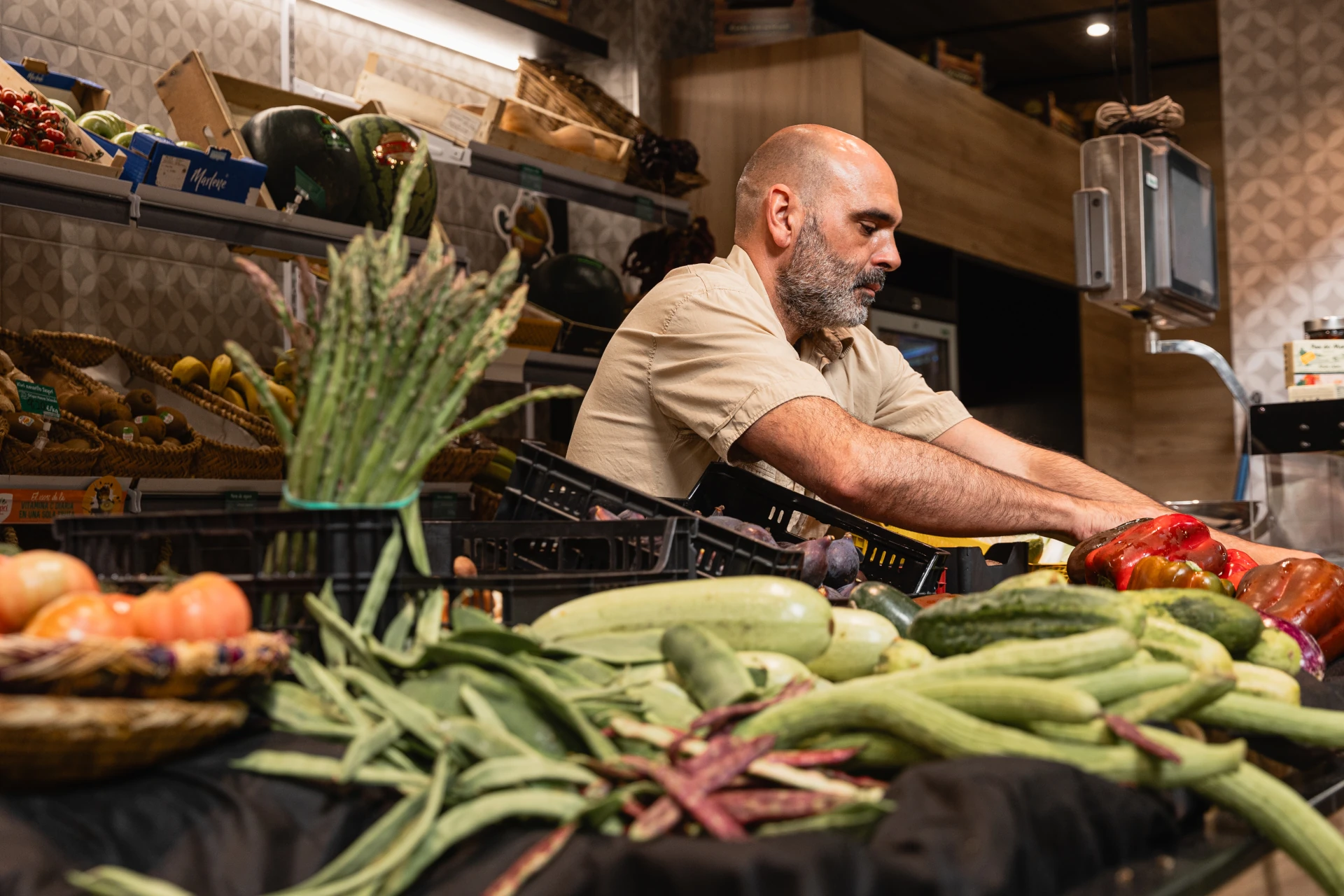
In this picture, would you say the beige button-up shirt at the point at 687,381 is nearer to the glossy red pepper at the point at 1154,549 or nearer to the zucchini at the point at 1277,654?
the glossy red pepper at the point at 1154,549

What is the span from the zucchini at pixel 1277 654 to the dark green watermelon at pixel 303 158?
249cm

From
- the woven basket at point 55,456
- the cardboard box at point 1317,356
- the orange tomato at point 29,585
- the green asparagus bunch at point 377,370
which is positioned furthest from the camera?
the cardboard box at point 1317,356

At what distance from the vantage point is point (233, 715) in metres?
0.84

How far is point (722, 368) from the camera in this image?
223cm

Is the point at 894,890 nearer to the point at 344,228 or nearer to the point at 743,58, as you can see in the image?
the point at 344,228

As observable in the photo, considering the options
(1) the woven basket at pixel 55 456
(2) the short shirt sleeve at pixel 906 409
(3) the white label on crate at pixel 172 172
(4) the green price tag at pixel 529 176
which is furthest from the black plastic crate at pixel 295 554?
(4) the green price tag at pixel 529 176

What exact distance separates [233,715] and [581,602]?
11.8 inches

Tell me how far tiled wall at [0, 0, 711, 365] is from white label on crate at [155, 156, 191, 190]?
0.75 meters

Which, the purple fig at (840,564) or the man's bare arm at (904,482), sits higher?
the man's bare arm at (904,482)

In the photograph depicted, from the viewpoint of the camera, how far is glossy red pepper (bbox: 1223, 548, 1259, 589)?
1.78m

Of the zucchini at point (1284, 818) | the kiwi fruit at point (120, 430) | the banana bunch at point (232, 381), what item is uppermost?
the banana bunch at point (232, 381)

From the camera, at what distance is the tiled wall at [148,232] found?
10.5 ft

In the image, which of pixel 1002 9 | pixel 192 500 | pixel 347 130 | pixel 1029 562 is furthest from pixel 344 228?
pixel 1002 9

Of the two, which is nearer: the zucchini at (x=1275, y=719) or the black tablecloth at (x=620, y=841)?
the black tablecloth at (x=620, y=841)
